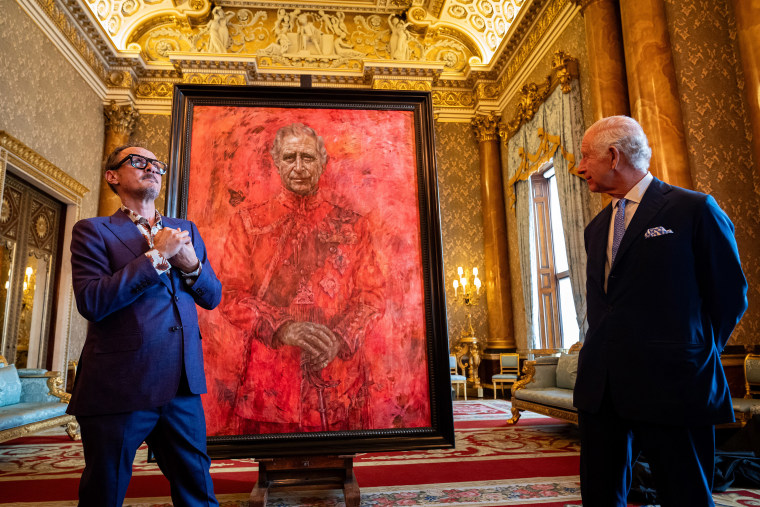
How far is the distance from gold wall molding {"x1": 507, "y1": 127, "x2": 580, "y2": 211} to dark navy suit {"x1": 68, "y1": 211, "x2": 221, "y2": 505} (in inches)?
235

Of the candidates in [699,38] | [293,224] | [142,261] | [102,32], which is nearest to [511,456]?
[293,224]

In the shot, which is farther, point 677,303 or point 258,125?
point 258,125

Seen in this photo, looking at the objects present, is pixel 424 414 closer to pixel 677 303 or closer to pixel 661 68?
pixel 677 303

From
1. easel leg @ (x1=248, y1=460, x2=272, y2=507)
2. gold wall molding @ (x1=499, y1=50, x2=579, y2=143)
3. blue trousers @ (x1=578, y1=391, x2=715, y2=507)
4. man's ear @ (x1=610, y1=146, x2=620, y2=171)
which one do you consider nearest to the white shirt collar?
man's ear @ (x1=610, y1=146, x2=620, y2=171)

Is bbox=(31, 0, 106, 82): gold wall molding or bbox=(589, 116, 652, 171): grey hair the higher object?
bbox=(31, 0, 106, 82): gold wall molding

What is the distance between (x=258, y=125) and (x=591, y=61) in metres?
5.17

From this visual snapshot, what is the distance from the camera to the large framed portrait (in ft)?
8.24

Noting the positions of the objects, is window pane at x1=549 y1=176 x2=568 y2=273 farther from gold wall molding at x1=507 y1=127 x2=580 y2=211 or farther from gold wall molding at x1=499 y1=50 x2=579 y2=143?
gold wall molding at x1=499 y1=50 x2=579 y2=143

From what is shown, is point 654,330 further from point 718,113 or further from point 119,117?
point 119,117

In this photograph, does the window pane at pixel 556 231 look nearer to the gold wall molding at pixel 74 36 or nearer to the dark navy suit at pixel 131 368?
the dark navy suit at pixel 131 368

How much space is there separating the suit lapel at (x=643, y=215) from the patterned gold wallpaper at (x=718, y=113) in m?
3.88

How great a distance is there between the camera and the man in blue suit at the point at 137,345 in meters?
1.54

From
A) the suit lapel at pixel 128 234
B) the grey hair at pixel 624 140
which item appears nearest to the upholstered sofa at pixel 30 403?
Answer: the suit lapel at pixel 128 234

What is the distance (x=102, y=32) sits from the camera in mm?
8289
